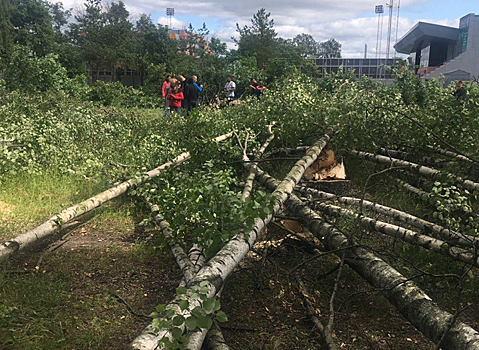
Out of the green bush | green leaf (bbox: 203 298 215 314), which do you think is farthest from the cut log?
the green bush

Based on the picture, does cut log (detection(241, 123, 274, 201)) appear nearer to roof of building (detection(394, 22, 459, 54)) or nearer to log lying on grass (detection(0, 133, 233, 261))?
log lying on grass (detection(0, 133, 233, 261))

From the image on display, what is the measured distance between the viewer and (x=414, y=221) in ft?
12.8

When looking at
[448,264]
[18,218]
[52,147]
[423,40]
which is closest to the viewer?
[448,264]

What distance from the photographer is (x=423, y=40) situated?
2115 inches

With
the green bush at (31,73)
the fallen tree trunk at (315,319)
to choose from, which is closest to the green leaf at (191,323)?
the fallen tree trunk at (315,319)

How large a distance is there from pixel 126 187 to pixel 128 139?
2.61 metres

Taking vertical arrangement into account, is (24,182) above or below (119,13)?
below

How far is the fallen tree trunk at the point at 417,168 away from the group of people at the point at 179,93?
22.4 feet

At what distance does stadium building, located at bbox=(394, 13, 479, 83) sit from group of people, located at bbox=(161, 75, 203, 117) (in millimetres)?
31710

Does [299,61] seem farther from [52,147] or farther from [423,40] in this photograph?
[423,40]

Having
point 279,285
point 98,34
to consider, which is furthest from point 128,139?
point 98,34

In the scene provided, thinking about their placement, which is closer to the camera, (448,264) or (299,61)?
(448,264)

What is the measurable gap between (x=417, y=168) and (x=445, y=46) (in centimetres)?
5273

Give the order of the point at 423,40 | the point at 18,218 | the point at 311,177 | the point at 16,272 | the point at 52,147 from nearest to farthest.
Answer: the point at 16,272, the point at 18,218, the point at 311,177, the point at 52,147, the point at 423,40
